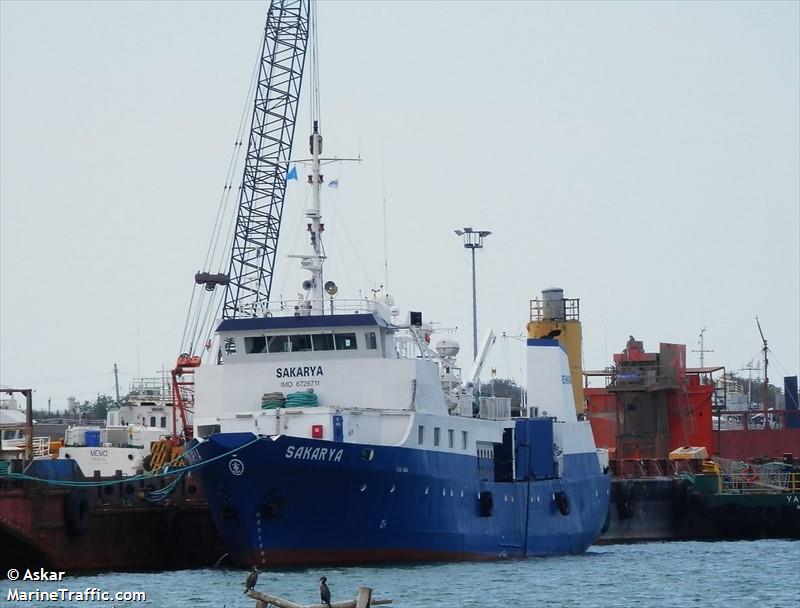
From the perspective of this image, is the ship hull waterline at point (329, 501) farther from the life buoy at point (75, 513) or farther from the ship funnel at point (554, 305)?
the ship funnel at point (554, 305)

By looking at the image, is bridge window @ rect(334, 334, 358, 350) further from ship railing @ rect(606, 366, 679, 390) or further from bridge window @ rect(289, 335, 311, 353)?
ship railing @ rect(606, 366, 679, 390)

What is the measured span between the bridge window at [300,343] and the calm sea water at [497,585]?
253 inches

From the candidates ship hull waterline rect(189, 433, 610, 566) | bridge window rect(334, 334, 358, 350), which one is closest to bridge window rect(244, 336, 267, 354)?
bridge window rect(334, 334, 358, 350)

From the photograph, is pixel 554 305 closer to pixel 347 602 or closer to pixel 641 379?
pixel 641 379

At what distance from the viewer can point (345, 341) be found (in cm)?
4591

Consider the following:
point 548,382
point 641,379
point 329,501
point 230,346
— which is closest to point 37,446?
point 230,346

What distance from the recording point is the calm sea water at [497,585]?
38.0 m

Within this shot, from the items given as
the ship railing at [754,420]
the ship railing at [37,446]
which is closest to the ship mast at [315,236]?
the ship railing at [37,446]

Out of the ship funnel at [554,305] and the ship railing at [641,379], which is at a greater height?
the ship funnel at [554,305]

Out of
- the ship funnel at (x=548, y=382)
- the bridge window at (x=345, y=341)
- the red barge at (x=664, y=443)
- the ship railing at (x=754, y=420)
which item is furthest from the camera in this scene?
the ship railing at (x=754, y=420)

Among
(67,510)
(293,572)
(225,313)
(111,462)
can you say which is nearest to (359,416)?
(293,572)

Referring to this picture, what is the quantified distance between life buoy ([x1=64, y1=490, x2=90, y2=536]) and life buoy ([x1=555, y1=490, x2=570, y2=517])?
17239 mm

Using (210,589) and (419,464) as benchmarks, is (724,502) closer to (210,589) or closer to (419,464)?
(419,464)

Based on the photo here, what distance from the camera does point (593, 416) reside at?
80875 mm
